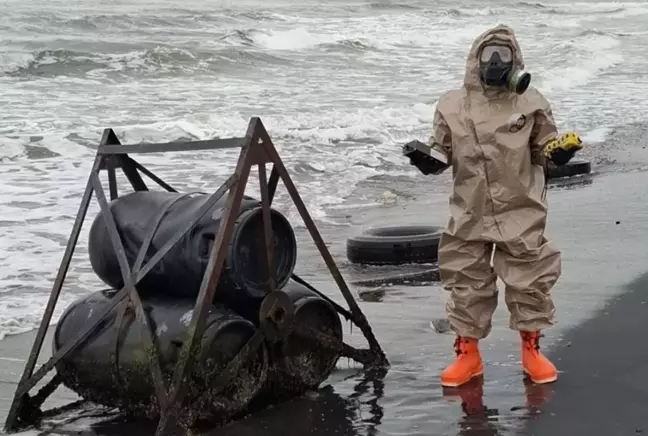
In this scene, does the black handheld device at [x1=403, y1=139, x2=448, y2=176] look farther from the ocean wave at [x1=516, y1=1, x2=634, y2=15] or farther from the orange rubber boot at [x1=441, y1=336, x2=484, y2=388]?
the ocean wave at [x1=516, y1=1, x2=634, y2=15]

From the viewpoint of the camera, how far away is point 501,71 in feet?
14.6

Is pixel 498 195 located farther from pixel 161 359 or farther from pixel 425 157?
pixel 161 359

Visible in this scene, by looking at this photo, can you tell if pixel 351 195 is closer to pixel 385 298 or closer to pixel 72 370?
pixel 385 298

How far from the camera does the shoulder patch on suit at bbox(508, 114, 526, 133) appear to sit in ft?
14.5

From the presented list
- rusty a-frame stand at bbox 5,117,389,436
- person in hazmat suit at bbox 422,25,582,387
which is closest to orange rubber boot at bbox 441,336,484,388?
person in hazmat suit at bbox 422,25,582,387

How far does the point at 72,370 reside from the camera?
441 centimetres

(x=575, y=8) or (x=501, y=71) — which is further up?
(x=501, y=71)

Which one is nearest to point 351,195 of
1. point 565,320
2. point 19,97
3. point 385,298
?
point 385,298

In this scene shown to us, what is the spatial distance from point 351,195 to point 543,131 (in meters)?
6.40

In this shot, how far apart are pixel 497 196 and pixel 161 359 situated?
160cm

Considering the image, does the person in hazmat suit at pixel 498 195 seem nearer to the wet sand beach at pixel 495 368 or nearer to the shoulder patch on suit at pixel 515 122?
the shoulder patch on suit at pixel 515 122

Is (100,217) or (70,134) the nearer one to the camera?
(100,217)

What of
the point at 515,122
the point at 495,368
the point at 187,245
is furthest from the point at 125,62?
the point at 515,122

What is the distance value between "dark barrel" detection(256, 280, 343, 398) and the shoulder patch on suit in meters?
1.13
